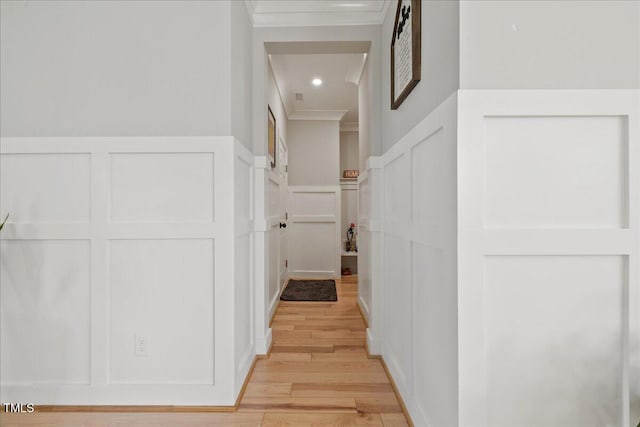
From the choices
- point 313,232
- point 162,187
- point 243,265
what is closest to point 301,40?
point 162,187

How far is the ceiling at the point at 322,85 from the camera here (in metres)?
3.49

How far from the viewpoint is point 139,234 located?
1.70 meters

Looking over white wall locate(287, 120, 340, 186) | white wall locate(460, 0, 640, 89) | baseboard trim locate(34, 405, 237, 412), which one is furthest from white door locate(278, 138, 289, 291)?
white wall locate(460, 0, 640, 89)

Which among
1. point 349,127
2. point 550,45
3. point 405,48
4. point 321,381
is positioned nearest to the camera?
point 550,45

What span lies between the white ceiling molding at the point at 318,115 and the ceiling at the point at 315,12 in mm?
2777

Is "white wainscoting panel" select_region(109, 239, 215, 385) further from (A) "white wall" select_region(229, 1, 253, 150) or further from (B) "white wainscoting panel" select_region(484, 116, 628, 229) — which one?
(B) "white wainscoting panel" select_region(484, 116, 628, 229)

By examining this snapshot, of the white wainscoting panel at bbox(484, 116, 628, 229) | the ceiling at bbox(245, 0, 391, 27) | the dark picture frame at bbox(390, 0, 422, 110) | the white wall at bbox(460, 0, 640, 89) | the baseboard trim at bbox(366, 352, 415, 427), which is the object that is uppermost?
the ceiling at bbox(245, 0, 391, 27)

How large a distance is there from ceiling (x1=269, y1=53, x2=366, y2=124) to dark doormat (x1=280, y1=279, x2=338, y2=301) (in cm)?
245

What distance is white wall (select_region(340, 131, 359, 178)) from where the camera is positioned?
237 inches

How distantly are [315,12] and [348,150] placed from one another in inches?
146

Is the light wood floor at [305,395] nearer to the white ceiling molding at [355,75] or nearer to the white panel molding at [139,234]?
the white panel molding at [139,234]

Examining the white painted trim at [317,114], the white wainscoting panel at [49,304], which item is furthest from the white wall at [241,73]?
the white painted trim at [317,114]

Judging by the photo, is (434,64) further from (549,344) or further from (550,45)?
(549,344)

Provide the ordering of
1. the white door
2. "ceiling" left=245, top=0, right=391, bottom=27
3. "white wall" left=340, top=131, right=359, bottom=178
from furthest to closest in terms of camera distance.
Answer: "white wall" left=340, top=131, right=359, bottom=178, the white door, "ceiling" left=245, top=0, right=391, bottom=27
